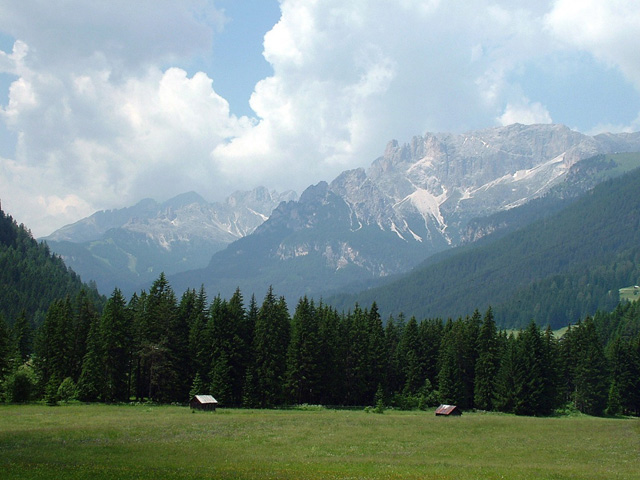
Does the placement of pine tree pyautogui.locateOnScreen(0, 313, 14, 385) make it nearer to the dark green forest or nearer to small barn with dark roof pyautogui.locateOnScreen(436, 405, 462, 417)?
the dark green forest

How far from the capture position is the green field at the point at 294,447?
37.5 metres

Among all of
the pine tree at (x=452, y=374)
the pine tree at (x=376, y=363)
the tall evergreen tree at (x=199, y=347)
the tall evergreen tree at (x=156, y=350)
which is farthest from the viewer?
the pine tree at (x=376, y=363)

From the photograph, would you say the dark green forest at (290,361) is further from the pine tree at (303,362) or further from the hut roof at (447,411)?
the hut roof at (447,411)

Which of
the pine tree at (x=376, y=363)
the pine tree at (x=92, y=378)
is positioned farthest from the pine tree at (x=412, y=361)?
the pine tree at (x=92, y=378)

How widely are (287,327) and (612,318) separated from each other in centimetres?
10472

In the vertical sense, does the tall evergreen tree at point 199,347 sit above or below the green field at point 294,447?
above

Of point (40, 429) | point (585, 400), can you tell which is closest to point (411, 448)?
point (40, 429)

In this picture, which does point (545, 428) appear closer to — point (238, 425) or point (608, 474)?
point (608, 474)

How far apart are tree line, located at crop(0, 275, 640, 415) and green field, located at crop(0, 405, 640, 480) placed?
42.2 ft

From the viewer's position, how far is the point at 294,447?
49.0 m

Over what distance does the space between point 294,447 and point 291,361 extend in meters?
43.8

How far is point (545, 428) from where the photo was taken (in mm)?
68625

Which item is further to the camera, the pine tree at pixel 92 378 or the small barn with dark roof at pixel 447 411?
the pine tree at pixel 92 378

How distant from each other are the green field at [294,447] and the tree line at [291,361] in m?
12.9
